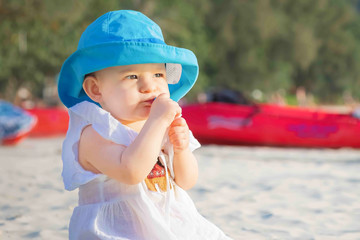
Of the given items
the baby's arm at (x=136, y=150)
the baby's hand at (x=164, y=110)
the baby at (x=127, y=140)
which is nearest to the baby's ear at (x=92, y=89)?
the baby at (x=127, y=140)

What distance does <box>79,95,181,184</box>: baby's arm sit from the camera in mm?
1720

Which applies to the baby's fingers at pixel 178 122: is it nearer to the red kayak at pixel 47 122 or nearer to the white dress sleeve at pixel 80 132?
the white dress sleeve at pixel 80 132

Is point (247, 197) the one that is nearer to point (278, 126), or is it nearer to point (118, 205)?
point (118, 205)

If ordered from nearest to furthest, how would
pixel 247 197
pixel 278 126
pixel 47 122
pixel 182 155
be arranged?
pixel 182 155 < pixel 247 197 < pixel 278 126 < pixel 47 122

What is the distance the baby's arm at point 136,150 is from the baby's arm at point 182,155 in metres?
Answer: 0.06

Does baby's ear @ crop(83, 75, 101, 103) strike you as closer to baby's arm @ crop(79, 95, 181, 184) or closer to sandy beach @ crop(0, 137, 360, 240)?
baby's arm @ crop(79, 95, 181, 184)

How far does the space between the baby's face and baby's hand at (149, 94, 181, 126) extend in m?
0.08

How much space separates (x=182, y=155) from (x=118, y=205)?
35cm

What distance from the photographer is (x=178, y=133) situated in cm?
188

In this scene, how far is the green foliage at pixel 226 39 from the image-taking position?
1894cm

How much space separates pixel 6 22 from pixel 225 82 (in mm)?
17426

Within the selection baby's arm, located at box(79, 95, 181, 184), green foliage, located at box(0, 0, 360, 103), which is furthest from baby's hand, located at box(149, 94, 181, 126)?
green foliage, located at box(0, 0, 360, 103)

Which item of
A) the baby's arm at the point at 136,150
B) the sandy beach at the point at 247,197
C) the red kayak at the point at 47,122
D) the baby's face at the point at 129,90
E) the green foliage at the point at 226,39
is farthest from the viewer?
→ the green foliage at the point at 226,39

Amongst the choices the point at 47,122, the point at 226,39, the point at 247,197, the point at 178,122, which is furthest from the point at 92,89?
the point at 226,39
